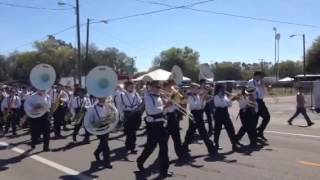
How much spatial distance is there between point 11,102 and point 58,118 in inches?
115

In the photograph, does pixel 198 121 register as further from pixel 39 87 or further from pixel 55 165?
pixel 39 87

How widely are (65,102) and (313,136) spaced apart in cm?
907

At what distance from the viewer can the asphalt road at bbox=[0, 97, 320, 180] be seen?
1065 cm

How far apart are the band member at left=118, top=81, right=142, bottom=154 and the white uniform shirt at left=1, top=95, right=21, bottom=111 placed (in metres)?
7.29

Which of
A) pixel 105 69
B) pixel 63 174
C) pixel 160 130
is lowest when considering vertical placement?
pixel 63 174

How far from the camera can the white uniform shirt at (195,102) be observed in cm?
1327

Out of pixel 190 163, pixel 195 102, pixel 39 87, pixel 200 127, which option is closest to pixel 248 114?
pixel 200 127

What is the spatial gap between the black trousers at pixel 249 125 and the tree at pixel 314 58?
58780 mm

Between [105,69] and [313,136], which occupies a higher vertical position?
[105,69]

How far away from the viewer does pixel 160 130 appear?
10461 millimetres

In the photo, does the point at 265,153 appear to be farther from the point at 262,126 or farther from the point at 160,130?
the point at 160,130

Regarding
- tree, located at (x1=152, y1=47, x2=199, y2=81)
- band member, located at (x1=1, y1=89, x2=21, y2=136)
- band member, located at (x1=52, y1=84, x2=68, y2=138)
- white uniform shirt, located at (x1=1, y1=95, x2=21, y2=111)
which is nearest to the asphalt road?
band member, located at (x1=52, y1=84, x2=68, y2=138)

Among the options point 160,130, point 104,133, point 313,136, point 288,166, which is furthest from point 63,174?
point 313,136

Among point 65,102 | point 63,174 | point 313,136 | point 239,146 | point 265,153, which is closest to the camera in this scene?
point 63,174
